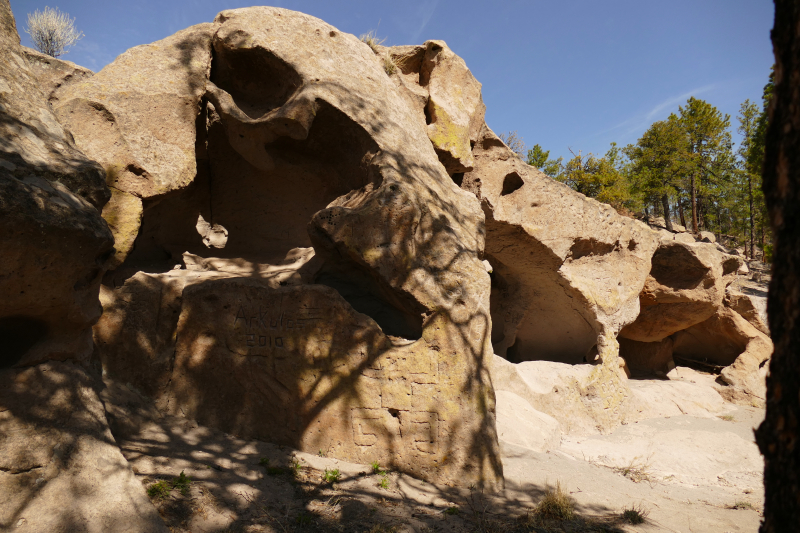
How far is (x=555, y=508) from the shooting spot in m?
3.52

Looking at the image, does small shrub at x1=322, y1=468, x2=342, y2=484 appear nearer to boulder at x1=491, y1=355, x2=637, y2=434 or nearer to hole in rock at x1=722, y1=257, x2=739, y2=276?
boulder at x1=491, y1=355, x2=637, y2=434

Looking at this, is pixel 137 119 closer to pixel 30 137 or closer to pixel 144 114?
pixel 144 114

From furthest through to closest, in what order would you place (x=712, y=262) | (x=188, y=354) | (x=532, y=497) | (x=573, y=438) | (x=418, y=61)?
(x=712, y=262) → (x=418, y=61) → (x=573, y=438) → (x=188, y=354) → (x=532, y=497)

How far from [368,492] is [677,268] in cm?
741

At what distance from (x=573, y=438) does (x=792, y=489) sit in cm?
559

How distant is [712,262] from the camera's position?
8602 mm

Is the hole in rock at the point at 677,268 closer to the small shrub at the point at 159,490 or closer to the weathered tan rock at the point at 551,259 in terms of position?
the weathered tan rock at the point at 551,259

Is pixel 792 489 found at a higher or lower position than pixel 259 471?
higher

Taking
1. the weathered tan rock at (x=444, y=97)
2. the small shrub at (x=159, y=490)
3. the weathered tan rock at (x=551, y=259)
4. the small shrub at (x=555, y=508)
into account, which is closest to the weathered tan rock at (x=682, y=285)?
the weathered tan rock at (x=551, y=259)

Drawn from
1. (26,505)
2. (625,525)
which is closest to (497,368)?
(625,525)

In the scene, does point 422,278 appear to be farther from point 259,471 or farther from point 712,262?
point 712,262

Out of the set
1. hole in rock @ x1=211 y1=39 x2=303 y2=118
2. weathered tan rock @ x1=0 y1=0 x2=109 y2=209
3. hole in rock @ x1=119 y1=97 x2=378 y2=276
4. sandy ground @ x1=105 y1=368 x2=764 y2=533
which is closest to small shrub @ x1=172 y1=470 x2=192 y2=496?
sandy ground @ x1=105 y1=368 x2=764 y2=533

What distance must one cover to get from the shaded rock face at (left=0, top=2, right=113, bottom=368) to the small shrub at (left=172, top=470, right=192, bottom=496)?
1066 millimetres

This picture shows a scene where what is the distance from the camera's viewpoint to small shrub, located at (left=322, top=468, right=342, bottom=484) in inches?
149
